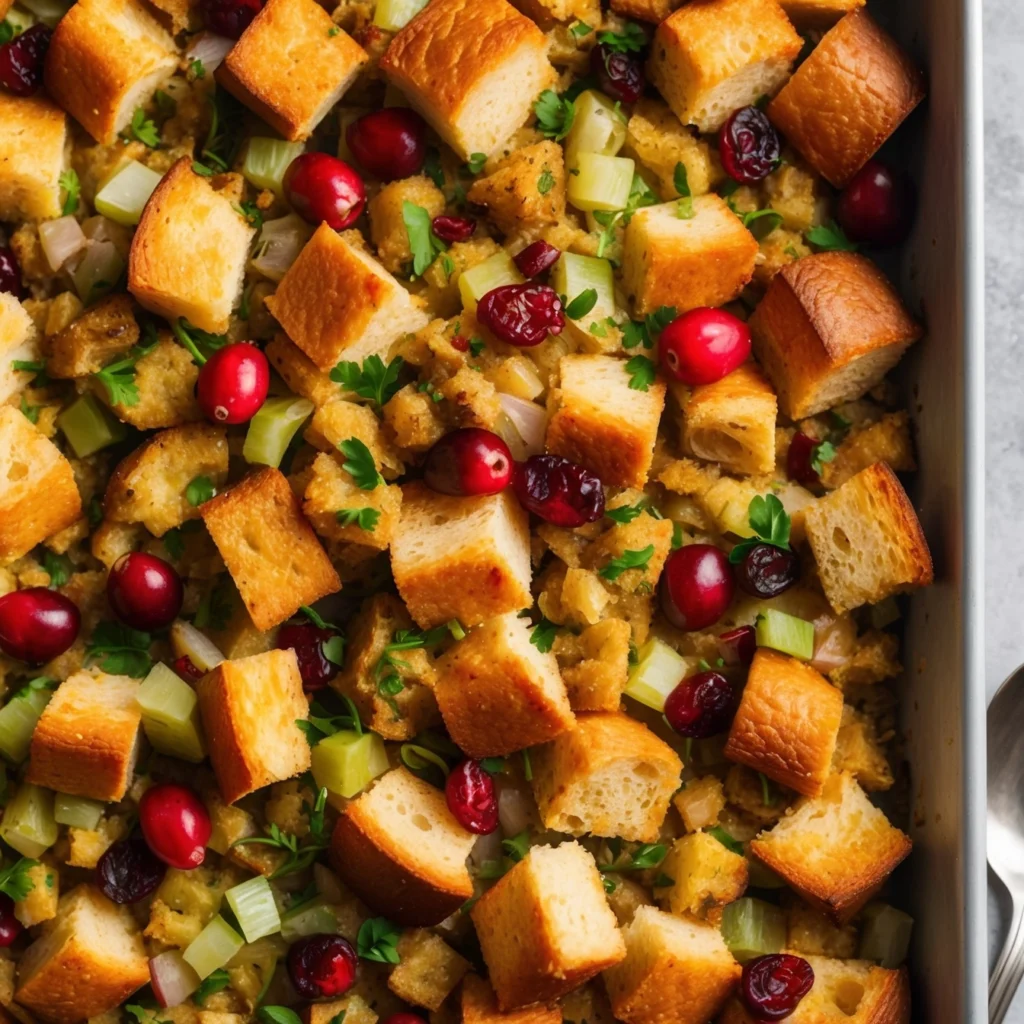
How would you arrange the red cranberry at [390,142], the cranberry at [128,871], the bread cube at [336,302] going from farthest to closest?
the red cranberry at [390,142] → the cranberry at [128,871] → the bread cube at [336,302]

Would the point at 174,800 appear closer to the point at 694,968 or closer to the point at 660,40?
the point at 694,968

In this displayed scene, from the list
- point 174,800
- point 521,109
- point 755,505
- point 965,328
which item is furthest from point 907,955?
point 521,109

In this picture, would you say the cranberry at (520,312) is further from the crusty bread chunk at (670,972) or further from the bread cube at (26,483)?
the crusty bread chunk at (670,972)

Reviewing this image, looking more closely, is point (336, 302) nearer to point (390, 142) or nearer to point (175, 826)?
point (390, 142)

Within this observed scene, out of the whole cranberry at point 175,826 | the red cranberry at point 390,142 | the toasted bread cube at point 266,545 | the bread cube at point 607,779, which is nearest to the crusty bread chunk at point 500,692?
the bread cube at point 607,779

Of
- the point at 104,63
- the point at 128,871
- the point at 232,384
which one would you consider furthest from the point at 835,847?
the point at 104,63
